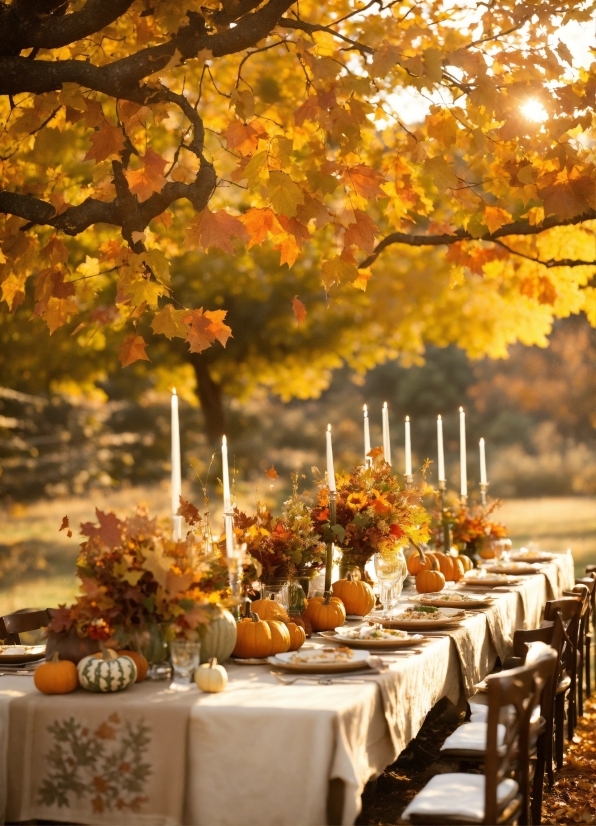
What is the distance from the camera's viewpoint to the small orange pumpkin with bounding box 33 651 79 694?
144 inches

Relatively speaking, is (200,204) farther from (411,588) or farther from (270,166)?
(411,588)

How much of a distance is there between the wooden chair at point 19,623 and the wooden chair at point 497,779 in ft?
7.26

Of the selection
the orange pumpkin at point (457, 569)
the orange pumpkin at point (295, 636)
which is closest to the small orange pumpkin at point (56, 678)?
the orange pumpkin at point (295, 636)

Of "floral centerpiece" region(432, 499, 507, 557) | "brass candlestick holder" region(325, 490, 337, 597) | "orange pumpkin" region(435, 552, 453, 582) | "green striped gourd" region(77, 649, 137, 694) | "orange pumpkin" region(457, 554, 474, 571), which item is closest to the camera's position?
"green striped gourd" region(77, 649, 137, 694)

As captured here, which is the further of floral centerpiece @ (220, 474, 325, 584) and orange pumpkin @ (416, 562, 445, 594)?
orange pumpkin @ (416, 562, 445, 594)

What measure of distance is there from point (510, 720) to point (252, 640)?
3.52ft

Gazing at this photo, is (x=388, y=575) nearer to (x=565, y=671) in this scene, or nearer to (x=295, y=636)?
(x=295, y=636)

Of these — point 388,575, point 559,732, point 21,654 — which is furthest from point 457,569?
point 21,654

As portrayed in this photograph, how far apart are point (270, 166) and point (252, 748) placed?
311 centimetres

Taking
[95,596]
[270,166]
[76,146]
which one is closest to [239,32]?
[270,166]

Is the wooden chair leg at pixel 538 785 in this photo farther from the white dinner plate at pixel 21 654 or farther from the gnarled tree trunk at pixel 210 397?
the gnarled tree trunk at pixel 210 397

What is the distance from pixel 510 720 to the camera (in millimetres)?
3631

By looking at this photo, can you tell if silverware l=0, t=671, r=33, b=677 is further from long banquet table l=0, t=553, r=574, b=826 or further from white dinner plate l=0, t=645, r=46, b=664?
long banquet table l=0, t=553, r=574, b=826

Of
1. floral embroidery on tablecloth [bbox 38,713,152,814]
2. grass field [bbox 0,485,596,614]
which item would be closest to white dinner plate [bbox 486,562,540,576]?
floral embroidery on tablecloth [bbox 38,713,152,814]
